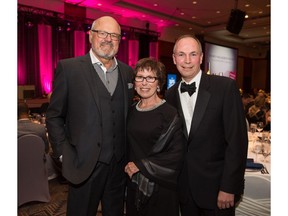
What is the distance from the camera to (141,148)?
78.8 inches

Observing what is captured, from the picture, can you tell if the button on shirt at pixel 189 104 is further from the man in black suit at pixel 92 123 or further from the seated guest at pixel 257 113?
the seated guest at pixel 257 113

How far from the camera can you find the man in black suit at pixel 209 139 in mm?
1788

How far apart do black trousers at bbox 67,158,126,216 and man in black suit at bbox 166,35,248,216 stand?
18.4 inches

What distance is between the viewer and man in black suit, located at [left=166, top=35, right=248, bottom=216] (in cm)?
179

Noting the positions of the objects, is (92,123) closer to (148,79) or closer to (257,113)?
(148,79)

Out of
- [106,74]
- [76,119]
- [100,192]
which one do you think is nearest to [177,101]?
[106,74]

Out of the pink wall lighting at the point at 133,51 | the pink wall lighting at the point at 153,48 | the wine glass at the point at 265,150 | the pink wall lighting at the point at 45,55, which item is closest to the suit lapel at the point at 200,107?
the wine glass at the point at 265,150

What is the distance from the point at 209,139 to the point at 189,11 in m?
9.94

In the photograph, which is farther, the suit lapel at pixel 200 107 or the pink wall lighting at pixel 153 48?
the pink wall lighting at pixel 153 48

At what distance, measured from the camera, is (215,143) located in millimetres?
1844

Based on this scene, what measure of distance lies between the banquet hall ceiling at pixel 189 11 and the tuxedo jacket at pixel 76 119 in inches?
322

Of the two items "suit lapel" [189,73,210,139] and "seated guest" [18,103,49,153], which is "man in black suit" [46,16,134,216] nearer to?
"suit lapel" [189,73,210,139]
